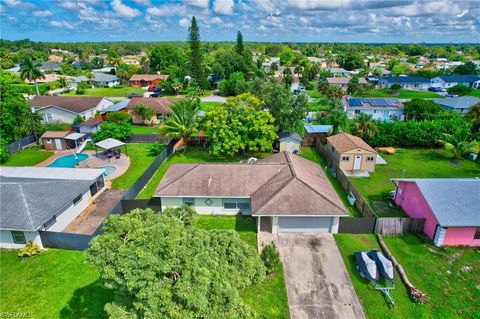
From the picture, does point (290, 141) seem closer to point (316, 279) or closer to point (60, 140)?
point (316, 279)

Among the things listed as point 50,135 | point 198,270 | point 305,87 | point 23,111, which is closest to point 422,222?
point 198,270

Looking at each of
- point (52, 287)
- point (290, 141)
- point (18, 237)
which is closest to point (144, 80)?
point (290, 141)

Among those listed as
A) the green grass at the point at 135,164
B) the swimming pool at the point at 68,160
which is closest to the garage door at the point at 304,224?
the green grass at the point at 135,164

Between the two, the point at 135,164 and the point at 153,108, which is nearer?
the point at 135,164

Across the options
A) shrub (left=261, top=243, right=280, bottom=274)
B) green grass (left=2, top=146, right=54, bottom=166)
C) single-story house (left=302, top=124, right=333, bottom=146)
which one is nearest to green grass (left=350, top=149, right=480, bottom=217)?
single-story house (left=302, top=124, right=333, bottom=146)

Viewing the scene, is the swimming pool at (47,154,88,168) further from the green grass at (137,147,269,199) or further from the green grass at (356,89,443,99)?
the green grass at (356,89,443,99)

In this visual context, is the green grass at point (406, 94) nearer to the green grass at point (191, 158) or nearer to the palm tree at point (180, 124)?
the green grass at point (191, 158)

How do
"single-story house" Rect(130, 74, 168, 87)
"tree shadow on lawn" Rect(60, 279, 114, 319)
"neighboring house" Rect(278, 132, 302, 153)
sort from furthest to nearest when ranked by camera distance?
"single-story house" Rect(130, 74, 168, 87), "neighboring house" Rect(278, 132, 302, 153), "tree shadow on lawn" Rect(60, 279, 114, 319)
